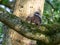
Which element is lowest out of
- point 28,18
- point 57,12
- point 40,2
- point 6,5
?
point 57,12

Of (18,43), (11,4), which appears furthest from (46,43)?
(11,4)

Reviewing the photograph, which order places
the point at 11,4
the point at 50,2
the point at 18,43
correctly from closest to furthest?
the point at 18,43
the point at 11,4
the point at 50,2

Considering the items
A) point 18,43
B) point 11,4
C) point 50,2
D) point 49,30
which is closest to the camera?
point 49,30

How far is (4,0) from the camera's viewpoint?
10.2 ft

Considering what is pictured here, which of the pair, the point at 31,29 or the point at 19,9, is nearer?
the point at 31,29

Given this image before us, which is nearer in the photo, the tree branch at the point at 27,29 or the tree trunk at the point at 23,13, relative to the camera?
the tree branch at the point at 27,29

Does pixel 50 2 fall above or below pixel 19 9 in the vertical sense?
below

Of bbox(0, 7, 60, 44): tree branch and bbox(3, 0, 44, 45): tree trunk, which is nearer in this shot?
bbox(0, 7, 60, 44): tree branch

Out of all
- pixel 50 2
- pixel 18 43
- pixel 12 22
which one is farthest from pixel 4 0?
pixel 12 22

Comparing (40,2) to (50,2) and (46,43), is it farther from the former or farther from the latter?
(50,2)

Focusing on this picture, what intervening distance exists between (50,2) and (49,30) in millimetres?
2327

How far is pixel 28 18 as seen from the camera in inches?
74.0

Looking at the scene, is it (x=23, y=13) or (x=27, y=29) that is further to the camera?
(x=23, y=13)

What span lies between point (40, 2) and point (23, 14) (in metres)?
0.20
